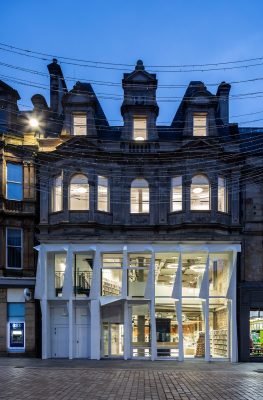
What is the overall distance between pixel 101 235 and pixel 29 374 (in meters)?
8.77

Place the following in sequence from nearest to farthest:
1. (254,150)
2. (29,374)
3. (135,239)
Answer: (29,374), (135,239), (254,150)

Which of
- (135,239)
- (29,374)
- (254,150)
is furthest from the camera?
(254,150)

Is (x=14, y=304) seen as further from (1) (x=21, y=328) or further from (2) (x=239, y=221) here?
(2) (x=239, y=221)

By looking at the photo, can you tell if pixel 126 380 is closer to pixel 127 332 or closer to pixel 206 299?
pixel 127 332

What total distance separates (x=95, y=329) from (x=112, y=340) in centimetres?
122

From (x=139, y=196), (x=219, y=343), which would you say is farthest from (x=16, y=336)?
(x=219, y=343)

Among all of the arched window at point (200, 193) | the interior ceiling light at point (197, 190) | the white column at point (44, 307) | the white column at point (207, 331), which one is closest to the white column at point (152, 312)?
the white column at point (207, 331)

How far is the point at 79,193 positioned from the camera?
27.5 meters

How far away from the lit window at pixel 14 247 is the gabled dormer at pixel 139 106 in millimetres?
7745

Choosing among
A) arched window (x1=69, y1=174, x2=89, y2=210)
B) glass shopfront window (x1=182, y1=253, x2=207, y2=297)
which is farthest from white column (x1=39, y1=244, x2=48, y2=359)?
glass shopfront window (x1=182, y1=253, x2=207, y2=297)

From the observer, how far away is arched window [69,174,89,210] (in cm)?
2733

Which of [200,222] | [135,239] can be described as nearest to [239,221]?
[200,222]

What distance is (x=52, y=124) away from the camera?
97.3 ft

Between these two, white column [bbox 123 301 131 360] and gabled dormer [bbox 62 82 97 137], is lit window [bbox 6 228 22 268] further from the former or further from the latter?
white column [bbox 123 301 131 360]
